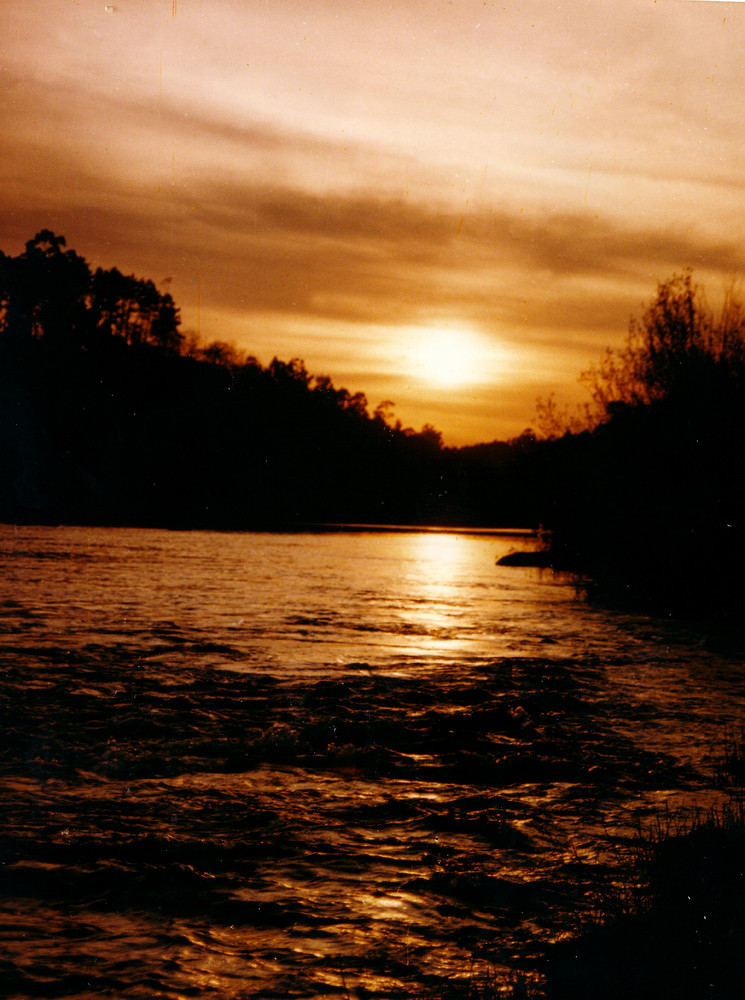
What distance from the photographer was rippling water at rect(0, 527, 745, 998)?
6.00 metres

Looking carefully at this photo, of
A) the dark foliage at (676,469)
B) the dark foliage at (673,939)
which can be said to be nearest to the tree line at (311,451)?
the dark foliage at (676,469)

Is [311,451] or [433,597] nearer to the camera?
[433,597]

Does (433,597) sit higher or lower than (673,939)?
lower

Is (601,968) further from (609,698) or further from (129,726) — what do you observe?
(609,698)

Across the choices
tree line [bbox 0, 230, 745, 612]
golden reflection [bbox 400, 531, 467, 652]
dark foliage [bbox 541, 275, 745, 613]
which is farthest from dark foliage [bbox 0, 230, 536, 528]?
dark foliage [bbox 541, 275, 745, 613]

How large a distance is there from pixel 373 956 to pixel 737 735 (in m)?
7.76

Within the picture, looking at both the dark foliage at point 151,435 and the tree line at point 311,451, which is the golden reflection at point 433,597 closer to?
the tree line at point 311,451

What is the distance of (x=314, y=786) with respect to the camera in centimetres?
955

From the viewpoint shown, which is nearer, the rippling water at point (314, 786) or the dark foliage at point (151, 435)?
the rippling water at point (314, 786)

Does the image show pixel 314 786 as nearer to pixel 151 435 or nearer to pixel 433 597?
pixel 433 597

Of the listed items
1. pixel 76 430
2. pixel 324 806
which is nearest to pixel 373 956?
pixel 324 806

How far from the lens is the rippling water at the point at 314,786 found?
6000 mm

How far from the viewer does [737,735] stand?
12070 mm

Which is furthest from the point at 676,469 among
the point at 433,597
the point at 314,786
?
the point at 314,786
